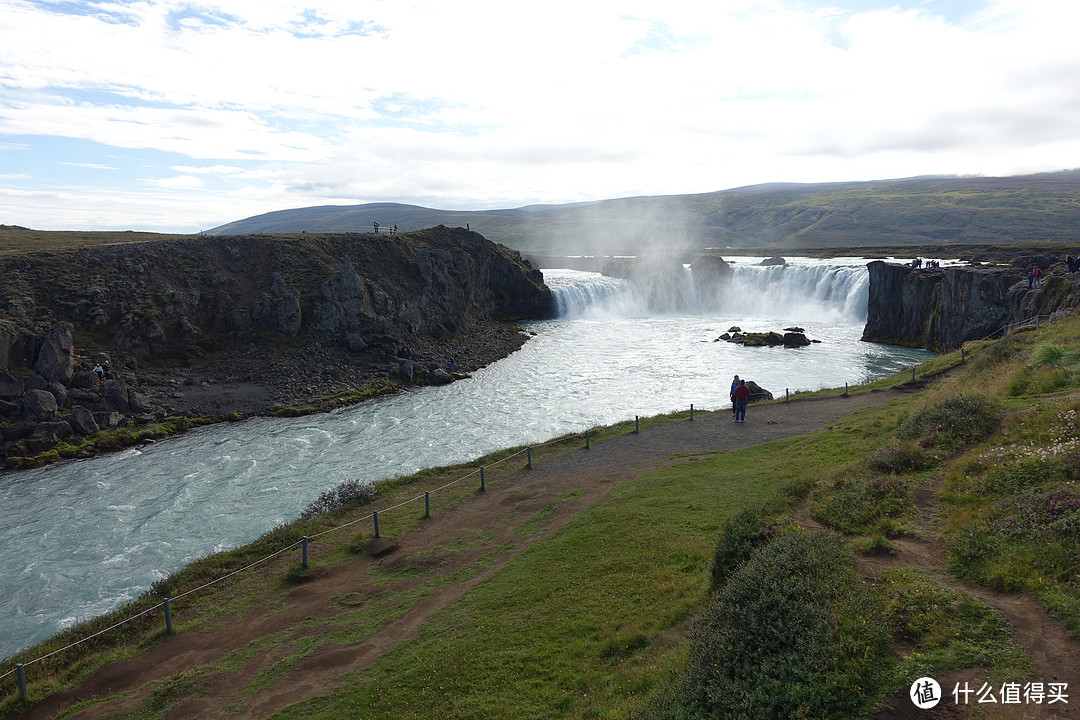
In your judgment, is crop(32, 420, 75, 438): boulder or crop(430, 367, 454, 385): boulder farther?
crop(430, 367, 454, 385): boulder

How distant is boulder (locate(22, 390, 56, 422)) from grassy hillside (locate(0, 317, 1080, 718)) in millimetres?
23648

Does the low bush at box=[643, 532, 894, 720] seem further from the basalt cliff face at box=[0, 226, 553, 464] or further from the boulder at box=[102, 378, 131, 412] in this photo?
the boulder at box=[102, 378, 131, 412]

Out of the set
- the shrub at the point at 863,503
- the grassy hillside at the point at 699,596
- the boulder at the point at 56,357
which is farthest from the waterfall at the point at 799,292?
the boulder at the point at 56,357

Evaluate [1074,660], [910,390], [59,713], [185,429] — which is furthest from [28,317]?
[910,390]

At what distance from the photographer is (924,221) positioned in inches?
7219

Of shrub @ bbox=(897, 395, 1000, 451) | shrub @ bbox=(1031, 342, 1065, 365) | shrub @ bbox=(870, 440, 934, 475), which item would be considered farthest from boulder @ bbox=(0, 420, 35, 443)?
shrub @ bbox=(1031, 342, 1065, 365)

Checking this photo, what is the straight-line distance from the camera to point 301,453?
3200 centimetres

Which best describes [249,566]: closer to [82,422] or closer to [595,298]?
[82,422]

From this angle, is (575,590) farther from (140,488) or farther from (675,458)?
(140,488)

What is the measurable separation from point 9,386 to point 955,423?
4708 centimetres

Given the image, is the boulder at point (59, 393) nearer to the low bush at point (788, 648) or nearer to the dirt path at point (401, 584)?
the dirt path at point (401, 584)

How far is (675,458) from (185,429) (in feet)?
102

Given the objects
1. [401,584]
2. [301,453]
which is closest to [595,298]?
[301,453]

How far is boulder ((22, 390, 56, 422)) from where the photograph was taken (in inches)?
1304
